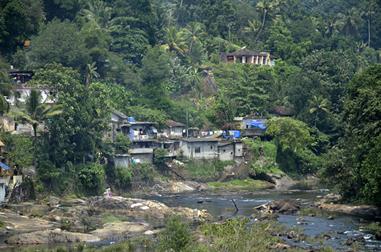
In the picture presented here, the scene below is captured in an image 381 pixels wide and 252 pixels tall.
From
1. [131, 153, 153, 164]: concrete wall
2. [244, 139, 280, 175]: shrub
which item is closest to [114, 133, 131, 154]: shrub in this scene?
[131, 153, 153, 164]: concrete wall

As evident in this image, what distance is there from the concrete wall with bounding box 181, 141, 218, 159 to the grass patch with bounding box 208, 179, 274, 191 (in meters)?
3.46

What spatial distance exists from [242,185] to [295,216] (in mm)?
21506

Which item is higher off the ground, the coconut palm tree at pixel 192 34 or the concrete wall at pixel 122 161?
the coconut palm tree at pixel 192 34

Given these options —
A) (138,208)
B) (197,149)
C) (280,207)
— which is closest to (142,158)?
(197,149)

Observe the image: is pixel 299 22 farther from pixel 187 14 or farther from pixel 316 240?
pixel 316 240

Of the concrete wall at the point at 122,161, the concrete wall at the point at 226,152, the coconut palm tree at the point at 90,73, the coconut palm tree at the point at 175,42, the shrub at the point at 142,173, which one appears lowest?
the shrub at the point at 142,173

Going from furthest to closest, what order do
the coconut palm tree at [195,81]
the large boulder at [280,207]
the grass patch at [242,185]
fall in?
1. the coconut palm tree at [195,81]
2. the grass patch at [242,185]
3. the large boulder at [280,207]

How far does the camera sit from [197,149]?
96625 mm

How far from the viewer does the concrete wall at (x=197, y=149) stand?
9631 centimetres

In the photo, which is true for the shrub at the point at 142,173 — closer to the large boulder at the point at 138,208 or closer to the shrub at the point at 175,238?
the large boulder at the point at 138,208

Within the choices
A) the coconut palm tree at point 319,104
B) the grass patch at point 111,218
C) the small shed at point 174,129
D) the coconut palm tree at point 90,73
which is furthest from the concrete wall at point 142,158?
the grass patch at point 111,218

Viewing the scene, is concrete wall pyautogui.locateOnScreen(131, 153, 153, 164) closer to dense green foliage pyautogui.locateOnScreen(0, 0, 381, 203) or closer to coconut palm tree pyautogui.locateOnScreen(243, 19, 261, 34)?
dense green foliage pyautogui.locateOnScreen(0, 0, 381, 203)

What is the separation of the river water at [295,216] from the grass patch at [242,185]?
4.13 meters

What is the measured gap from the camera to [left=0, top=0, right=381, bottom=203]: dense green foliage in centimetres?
7969
